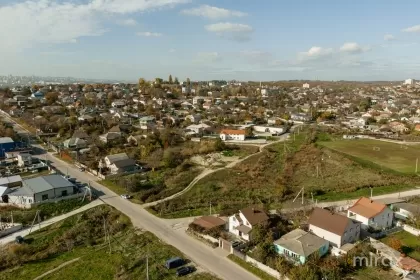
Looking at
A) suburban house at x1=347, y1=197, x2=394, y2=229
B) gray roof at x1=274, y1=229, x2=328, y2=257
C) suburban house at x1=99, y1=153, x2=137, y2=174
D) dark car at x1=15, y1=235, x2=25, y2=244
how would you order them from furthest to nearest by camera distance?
suburban house at x1=99, y1=153, x2=137, y2=174
suburban house at x1=347, y1=197, x2=394, y2=229
dark car at x1=15, y1=235, x2=25, y2=244
gray roof at x1=274, y1=229, x2=328, y2=257

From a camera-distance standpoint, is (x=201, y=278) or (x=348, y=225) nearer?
(x=201, y=278)

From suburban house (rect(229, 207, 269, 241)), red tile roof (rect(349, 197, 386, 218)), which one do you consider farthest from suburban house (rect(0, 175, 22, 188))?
red tile roof (rect(349, 197, 386, 218))

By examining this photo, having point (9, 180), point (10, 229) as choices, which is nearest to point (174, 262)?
point (10, 229)

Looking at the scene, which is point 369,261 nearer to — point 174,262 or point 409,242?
point 409,242

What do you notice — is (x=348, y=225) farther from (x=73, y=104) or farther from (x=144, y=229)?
(x=73, y=104)

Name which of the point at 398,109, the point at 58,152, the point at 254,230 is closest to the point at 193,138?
the point at 58,152

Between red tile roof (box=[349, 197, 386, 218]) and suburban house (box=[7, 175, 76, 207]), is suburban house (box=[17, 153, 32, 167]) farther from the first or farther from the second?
red tile roof (box=[349, 197, 386, 218])
